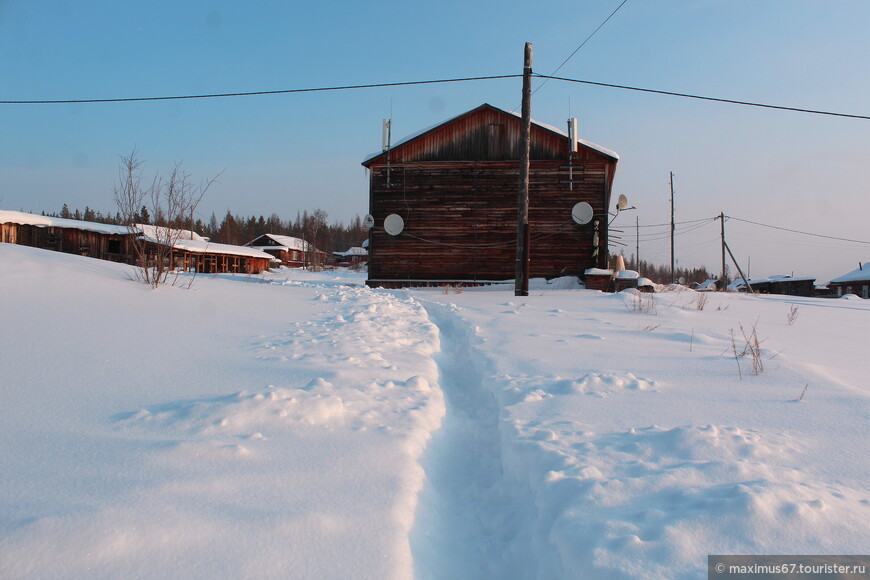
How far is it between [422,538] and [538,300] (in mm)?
8239

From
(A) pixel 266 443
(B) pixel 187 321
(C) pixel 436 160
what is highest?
(C) pixel 436 160

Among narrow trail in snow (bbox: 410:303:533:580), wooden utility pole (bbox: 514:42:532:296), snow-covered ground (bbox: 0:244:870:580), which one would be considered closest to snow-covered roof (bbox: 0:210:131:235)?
wooden utility pole (bbox: 514:42:532:296)

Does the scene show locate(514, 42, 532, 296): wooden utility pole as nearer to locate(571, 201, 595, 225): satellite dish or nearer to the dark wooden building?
the dark wooden building

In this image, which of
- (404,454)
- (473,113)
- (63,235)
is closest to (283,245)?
(63,235)

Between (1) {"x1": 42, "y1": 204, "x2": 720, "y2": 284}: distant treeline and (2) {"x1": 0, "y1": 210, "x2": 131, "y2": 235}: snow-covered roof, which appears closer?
(2) {"x1": 0, "y1": 210, "x2": 131, "y2": 235}: snow-covered roof

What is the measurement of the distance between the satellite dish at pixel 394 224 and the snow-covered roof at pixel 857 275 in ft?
136

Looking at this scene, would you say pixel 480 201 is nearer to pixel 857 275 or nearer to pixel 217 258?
pixel 217 258

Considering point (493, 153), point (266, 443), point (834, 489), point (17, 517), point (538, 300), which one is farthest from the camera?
point (493, 153)

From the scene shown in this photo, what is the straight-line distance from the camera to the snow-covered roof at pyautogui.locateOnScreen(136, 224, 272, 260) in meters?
7.32

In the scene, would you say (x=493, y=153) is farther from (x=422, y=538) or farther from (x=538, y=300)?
(x=422, y=538)

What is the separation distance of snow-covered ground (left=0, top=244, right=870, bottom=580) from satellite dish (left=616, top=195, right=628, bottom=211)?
11.6 m

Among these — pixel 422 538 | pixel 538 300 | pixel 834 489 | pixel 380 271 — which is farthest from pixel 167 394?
pixel 380 271

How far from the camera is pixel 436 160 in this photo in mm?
16547

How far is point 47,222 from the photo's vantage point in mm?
26828
